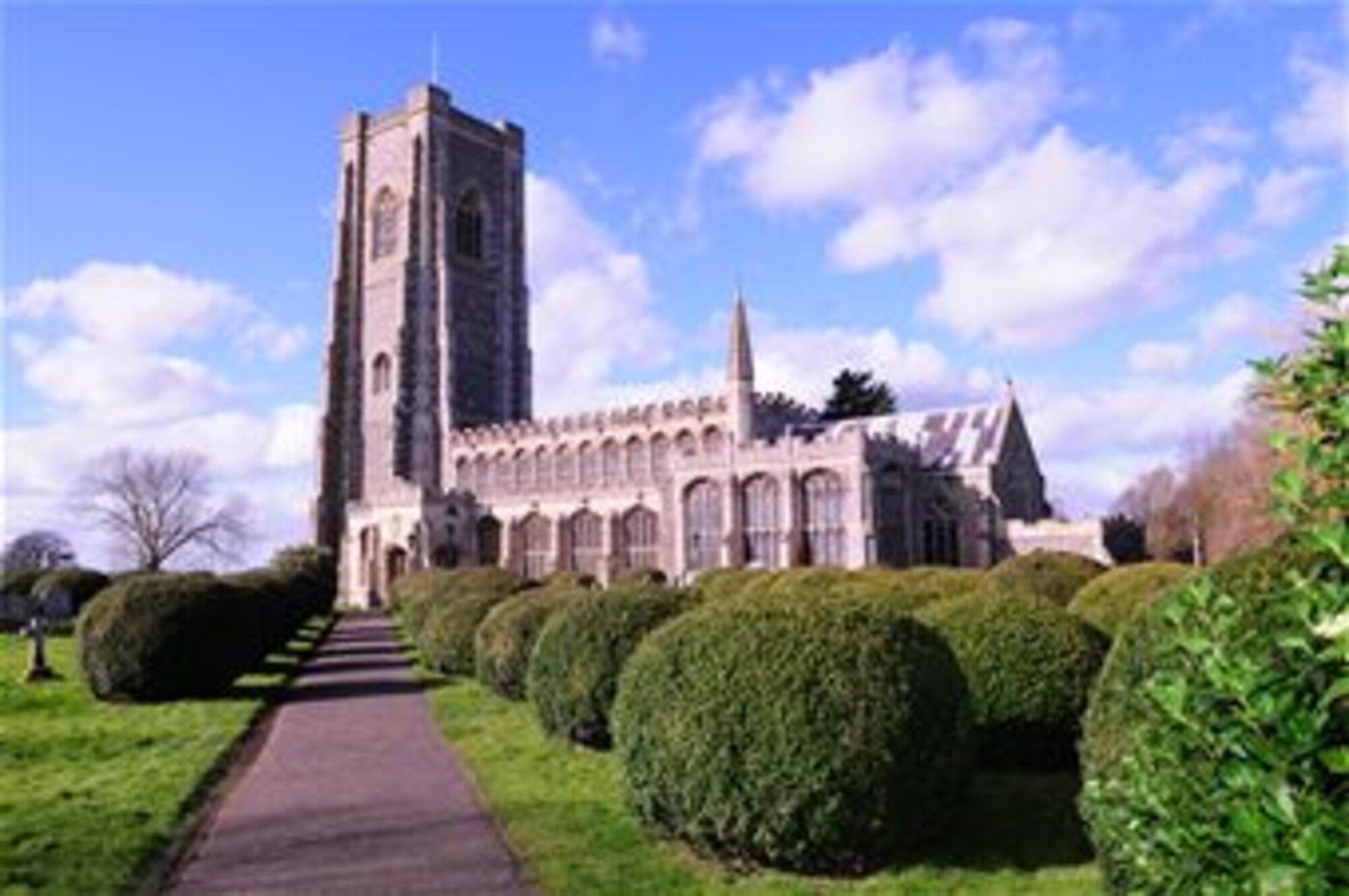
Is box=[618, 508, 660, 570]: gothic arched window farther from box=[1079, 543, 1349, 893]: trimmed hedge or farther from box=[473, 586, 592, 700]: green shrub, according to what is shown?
box=[1079, 543, 1349, 893]: trimmed hedge

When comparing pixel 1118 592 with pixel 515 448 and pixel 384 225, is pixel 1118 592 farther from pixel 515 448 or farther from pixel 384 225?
pixel 384 225

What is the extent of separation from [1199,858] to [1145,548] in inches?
2508

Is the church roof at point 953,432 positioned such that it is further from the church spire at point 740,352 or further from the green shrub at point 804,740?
the green shrub at point 804,740

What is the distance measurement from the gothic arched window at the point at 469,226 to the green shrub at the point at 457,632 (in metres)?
67.3

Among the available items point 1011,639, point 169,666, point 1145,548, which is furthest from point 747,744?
point 1145,548

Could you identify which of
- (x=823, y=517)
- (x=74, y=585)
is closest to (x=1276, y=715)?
(x=823, y=517)

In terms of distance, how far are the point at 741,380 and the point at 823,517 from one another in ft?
38.8

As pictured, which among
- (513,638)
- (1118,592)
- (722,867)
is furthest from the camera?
(513,638)

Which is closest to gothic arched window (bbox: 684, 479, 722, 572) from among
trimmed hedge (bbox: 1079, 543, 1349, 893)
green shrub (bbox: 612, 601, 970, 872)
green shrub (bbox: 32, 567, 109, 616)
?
green shrub (bbox: 32, 567, 109, 616)

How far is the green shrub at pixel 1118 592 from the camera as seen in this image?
16938 mm

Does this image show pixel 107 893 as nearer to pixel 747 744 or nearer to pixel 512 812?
pixel 512 812

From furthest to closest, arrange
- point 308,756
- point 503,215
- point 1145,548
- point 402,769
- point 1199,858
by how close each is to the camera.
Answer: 1. point 503,215
2. point 1145,548
3. point 308,756
4. point 402,769
5. point 1199,858

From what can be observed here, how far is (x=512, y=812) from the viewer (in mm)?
11297

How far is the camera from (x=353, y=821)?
36.4 feet
